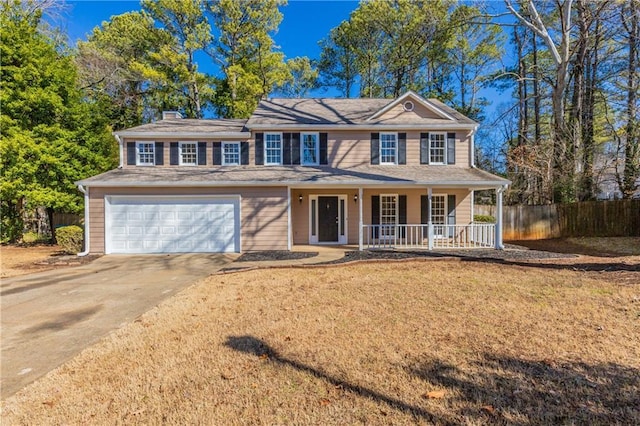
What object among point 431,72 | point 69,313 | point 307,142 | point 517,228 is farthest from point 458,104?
point 69,313

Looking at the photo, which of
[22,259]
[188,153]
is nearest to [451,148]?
[188,153]

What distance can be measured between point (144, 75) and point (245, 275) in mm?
19206

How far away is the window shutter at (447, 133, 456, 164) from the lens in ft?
45.0

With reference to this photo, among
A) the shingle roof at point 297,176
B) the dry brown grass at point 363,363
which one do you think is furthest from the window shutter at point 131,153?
the dry brown grass at point 363,363

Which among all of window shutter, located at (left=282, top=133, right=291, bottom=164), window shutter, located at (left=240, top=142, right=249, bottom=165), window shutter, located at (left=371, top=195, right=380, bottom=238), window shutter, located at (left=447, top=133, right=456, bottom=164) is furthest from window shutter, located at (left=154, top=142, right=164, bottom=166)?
window shutter, located at (left=447, top=133, right=456, bottom=164)

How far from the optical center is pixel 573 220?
51.8ft

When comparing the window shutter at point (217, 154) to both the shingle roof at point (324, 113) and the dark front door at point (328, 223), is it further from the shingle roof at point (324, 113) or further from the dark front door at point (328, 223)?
the dark front door at point (328, 223)

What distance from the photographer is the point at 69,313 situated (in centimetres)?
546

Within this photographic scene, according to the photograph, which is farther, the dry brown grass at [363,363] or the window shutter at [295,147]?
the window shutter at [295,147]

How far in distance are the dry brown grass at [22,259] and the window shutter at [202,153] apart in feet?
20.9

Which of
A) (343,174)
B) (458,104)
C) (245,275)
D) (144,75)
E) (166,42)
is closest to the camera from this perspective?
(245,275)

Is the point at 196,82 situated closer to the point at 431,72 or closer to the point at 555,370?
the point at 431,72

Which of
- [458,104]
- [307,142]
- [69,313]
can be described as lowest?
[69,313]

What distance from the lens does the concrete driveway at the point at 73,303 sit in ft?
12.5
